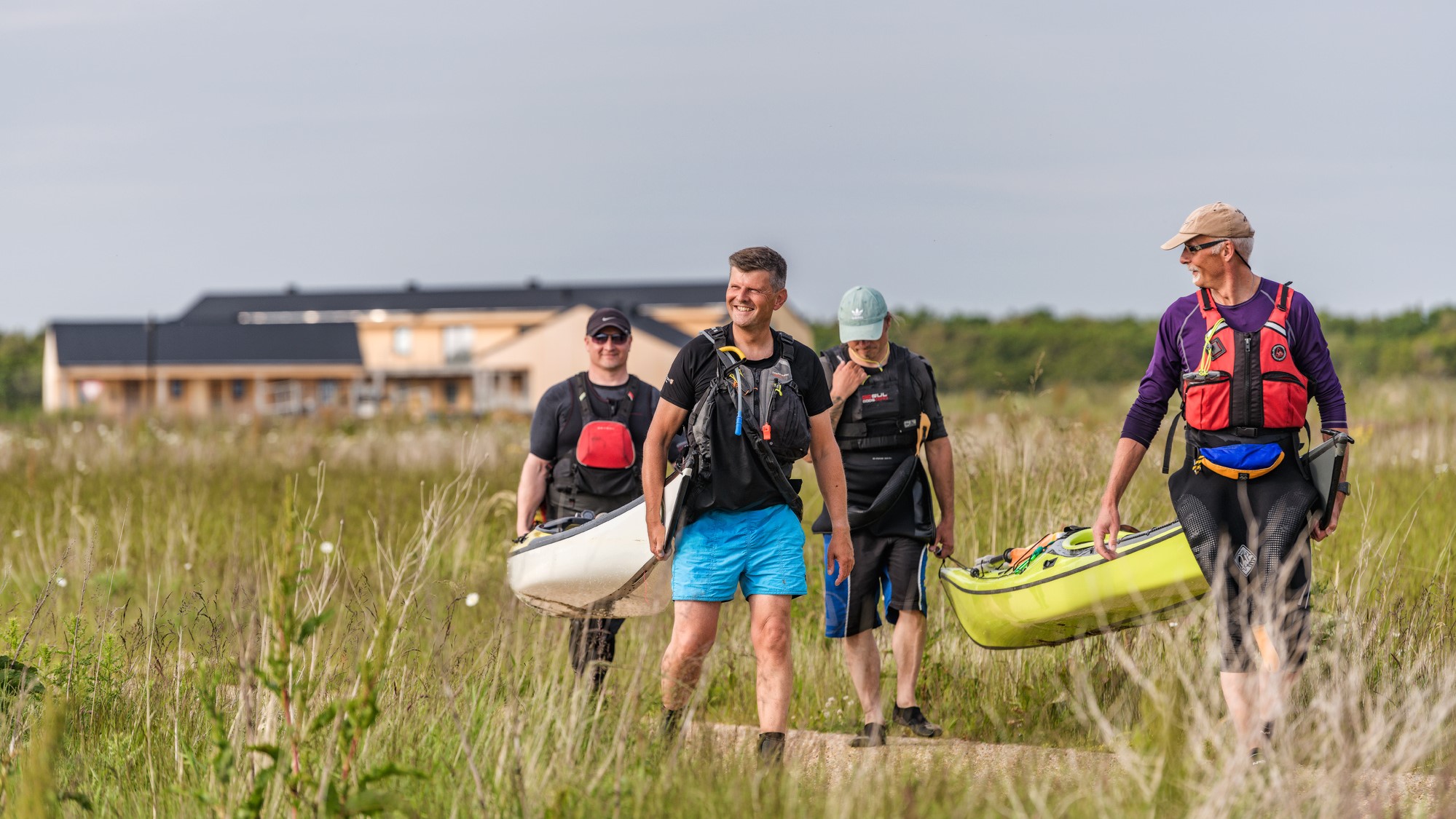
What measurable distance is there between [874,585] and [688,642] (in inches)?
48.0

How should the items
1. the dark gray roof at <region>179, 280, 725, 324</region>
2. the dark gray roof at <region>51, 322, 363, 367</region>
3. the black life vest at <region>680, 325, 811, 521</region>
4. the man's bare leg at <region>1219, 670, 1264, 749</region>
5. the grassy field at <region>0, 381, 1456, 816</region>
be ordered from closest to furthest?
1. the grassy field at <region>0, 381, 1456, 816</region>
2. the man's bare leg at <region>1219, 670, 1264, 749</region>
3. the black life vest at <region>680, 325, 811, 521</region>
4. the dark gray roof at <region>51, 322, 363, 367</region>
5. the dark gray roof at <region>179, 280, 725, 324</region>

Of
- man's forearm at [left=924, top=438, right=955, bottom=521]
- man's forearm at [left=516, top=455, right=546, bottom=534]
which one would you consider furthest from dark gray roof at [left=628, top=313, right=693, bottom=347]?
man's forearm at [left=924, top=438, right=955, bottom=521]

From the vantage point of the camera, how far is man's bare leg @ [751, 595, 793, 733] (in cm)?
487

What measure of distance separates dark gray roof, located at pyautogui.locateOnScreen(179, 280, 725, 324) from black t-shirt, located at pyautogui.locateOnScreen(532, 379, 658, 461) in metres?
70.1

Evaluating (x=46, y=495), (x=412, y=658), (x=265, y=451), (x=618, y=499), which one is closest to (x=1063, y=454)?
(x=618, y=499)

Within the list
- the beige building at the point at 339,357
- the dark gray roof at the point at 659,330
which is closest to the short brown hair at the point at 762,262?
the beige building at the point at 339,357

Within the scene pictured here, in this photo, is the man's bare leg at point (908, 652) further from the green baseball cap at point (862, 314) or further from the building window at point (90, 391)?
the building window at point (90, 391)

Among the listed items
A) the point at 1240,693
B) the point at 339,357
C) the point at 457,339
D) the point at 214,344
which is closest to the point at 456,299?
the point at 457,339

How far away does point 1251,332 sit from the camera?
4.61 m

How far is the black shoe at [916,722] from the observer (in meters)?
5.66

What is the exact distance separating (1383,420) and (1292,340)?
14.9 metres

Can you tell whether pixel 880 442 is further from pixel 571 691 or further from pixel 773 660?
pixel 571 691

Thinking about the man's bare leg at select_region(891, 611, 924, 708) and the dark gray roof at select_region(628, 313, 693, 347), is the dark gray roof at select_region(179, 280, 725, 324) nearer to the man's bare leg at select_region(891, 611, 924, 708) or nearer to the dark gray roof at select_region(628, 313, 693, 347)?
the dark gray roof at select_region(628, 313, 693, 347)

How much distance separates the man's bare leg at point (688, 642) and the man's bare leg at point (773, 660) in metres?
0.17
